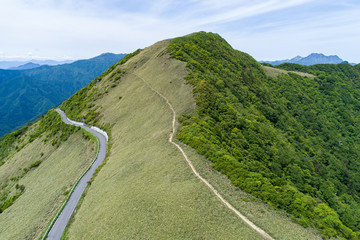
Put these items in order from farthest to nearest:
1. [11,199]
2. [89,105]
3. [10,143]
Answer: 1. [10,143]
2. [89,105]
3. [11,199]

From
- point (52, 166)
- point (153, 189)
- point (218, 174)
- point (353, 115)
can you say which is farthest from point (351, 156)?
point (52, 166)

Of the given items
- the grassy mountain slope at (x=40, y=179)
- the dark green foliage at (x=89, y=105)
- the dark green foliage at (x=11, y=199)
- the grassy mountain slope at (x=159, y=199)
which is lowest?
the dark green foliage at (x=11, y=199)

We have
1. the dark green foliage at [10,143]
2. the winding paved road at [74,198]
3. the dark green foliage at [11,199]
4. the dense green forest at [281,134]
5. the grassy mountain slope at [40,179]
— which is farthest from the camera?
the dark green foliage at [10,143]

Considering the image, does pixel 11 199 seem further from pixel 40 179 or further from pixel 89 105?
pixel 89 105

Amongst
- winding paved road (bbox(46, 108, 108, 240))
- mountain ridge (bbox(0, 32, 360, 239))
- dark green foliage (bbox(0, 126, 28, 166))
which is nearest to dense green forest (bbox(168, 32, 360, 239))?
mountain ridge (bbox(0, 32, 360, 239))

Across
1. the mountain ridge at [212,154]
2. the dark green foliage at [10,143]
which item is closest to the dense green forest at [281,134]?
the mountain ridge at [212,154]

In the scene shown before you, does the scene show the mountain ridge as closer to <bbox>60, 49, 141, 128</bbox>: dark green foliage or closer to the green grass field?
<bbox>60, 49, 141, 128</bbox>: dark green foliage

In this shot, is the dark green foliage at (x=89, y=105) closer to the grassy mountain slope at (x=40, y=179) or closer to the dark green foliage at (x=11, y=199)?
the grassy mountain slope at (x=40, y=179)

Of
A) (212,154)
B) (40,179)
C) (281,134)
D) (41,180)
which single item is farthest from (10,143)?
(281,134)

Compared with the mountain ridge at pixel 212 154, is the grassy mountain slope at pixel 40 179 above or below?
below
